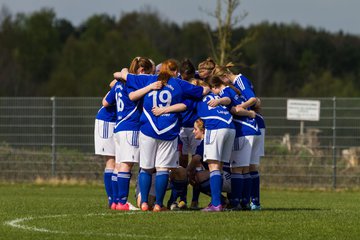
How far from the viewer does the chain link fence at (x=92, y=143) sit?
2589 centimetres

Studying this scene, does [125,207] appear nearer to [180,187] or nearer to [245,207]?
[180,187]

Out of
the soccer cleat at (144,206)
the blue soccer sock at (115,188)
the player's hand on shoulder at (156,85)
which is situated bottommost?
the soccer cleat at (144,206)

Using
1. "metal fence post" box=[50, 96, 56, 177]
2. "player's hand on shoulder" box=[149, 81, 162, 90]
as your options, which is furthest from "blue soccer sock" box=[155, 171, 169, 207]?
"metal fence post" box=[50, 96, 56, 177]

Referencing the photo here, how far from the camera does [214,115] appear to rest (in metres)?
13.7

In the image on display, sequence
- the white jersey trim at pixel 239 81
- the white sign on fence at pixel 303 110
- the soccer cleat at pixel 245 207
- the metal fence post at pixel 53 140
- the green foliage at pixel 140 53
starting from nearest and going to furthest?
the white jersey trim at pixel 239 81
the soccer cleat at pixel 245 207
the white sign on fence at pixel 303 110
the metal fence post at pixel 53 140
the green foliage at pixel 140 53

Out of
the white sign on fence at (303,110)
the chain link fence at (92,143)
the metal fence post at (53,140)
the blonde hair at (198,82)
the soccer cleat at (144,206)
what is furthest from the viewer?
the metal fence post at (53,140)

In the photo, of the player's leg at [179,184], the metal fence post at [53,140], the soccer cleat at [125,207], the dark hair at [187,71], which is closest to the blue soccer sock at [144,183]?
the soccer cleat at [125,207]

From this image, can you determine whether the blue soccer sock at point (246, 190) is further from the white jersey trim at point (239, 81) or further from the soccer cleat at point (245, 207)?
the white jersey trim at point (239, 81)

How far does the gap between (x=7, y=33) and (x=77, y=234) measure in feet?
154

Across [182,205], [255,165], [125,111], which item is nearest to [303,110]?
[255,165]

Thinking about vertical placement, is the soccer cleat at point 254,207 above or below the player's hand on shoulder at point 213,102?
below

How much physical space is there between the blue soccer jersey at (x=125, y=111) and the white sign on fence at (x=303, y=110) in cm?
1222

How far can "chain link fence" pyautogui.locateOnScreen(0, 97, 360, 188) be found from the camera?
2589cm

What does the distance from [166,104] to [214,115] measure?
0.66m
